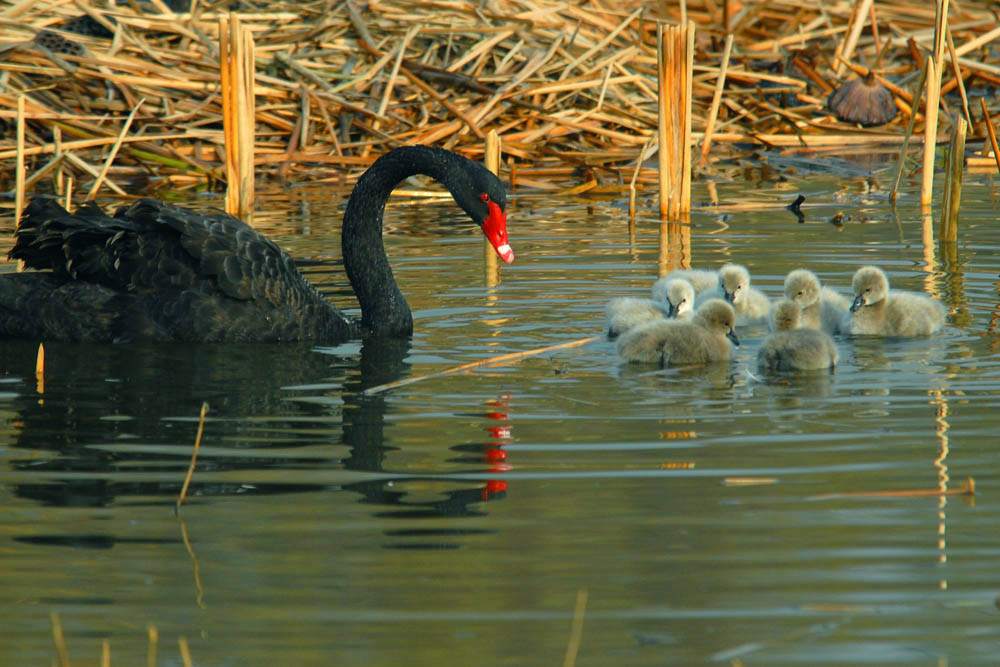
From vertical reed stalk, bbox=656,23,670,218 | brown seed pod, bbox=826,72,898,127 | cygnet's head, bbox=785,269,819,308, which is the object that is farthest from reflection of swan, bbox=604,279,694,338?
brown seed pod, bbox=826,72,898,127

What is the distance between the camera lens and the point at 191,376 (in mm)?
6355

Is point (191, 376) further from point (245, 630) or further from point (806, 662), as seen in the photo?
point (806, 662)

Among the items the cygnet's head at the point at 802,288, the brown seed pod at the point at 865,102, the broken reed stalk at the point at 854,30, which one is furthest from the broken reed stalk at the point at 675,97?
the broken reed stalk at the point at 854,30

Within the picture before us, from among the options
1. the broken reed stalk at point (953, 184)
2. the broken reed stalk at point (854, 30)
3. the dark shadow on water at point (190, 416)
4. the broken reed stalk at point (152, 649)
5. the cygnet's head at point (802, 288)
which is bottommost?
the broken reed stalk at point (152, 649)

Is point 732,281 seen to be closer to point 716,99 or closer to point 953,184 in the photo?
point 953,184

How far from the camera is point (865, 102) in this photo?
14.0m

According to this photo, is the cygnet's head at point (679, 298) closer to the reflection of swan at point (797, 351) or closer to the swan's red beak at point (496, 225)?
the reflection of swan at point (797, 351)

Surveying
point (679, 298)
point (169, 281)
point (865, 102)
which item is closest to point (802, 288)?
point (679, 298)

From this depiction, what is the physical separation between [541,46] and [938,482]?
1029cm

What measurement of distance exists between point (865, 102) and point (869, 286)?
7.74 metres

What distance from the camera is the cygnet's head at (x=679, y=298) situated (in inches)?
268

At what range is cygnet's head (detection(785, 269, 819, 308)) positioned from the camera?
276 inches

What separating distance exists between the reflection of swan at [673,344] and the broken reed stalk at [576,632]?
108 inches

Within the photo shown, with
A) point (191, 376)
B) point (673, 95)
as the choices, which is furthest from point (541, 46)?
point (191, 376)
